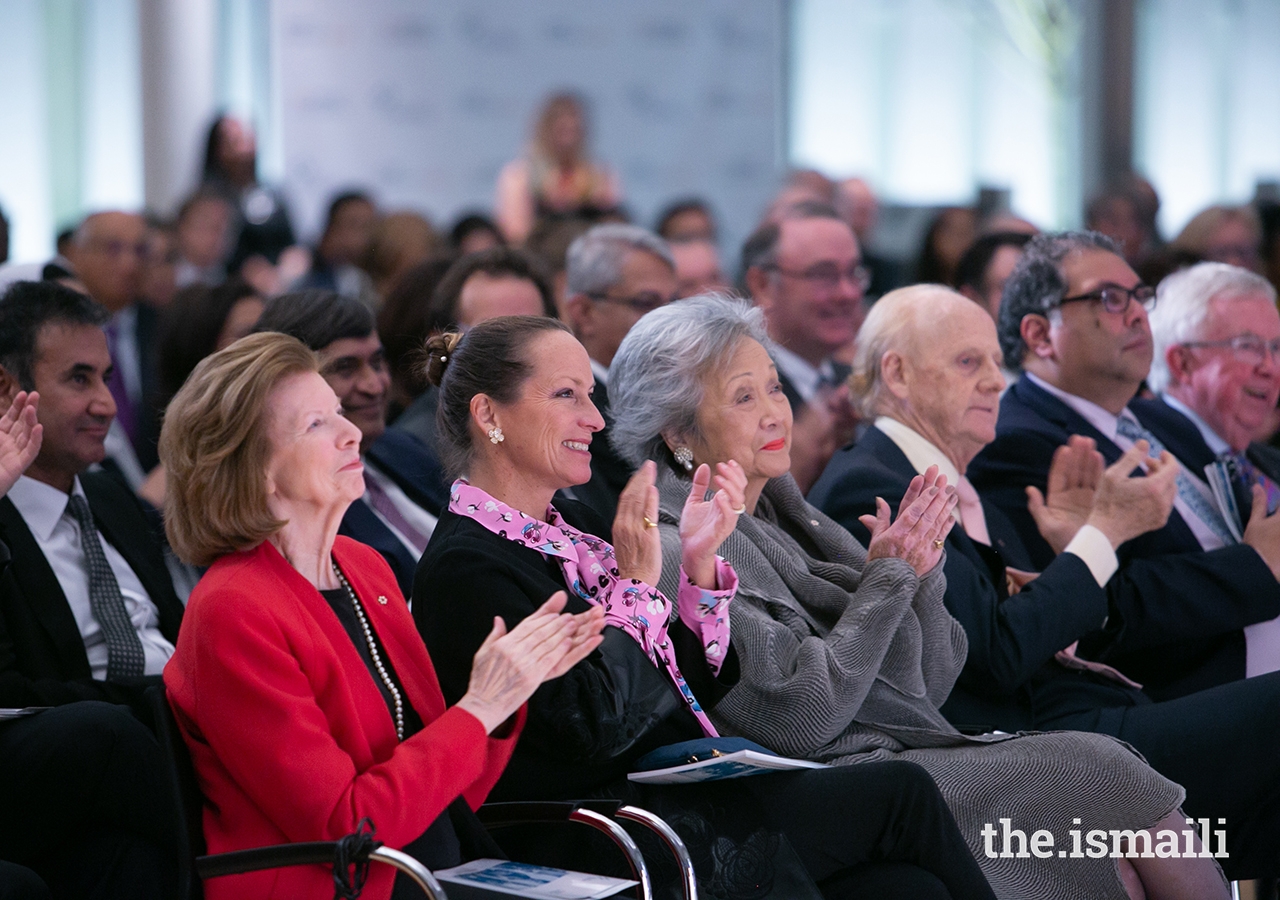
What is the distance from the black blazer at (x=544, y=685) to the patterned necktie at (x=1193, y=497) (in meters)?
1.83

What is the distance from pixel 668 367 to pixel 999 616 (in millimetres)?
869

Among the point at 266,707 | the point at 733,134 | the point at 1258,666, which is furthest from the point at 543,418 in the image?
the point at 733,134

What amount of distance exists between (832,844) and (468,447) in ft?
3.03

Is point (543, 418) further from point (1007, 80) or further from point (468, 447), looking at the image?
point (1007, 80)

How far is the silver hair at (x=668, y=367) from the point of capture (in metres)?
2.95

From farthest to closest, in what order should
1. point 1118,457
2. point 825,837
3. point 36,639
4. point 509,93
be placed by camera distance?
point 509,93 → point 1118,457 → point 36,639 → point 825,837

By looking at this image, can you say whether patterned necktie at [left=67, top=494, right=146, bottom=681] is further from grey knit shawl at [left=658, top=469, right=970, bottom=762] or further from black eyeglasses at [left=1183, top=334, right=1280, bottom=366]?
black eyeglasses at [left=1183, top=334, right=1280, bottom=366]

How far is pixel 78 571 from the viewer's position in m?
3.01

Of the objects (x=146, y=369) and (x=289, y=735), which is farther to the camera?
(x=146, y=369)

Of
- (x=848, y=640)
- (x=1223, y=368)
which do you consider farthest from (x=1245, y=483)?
(x=848, y=640)

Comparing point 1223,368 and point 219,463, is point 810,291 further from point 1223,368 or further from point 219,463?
point 219,463

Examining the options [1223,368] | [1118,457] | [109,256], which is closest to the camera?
[1118,457]

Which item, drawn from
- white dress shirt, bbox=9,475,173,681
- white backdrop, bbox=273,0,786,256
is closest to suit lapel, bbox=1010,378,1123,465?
white dress shirt, bbox=9,475,173,681

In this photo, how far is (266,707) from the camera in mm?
2023
